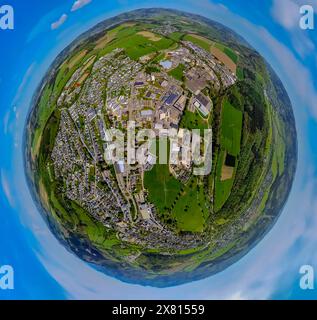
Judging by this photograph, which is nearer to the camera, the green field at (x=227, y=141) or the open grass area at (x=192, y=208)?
the open grass area at (x=192, y=208)

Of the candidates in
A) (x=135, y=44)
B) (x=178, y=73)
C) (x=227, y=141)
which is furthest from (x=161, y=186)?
(x=135, y=44)

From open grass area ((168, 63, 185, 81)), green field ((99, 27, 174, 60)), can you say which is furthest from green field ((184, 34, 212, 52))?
open grass area ((168, 63, 185, 81))

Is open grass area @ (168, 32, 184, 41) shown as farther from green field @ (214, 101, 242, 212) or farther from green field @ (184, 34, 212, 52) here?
green field @ (214, 101, 242, 212)

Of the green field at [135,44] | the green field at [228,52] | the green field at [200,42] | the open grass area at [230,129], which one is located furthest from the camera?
the green field at [228,52]

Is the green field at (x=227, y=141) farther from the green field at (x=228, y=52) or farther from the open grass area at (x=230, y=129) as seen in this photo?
the green field at (x=228, y=52)

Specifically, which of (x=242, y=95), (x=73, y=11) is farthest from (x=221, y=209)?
(x=73, y=11)

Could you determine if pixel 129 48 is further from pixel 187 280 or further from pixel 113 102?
pixel 187 280

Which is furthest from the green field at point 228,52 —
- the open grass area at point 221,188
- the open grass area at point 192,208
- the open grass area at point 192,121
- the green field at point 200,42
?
the open grass area at point 192,208

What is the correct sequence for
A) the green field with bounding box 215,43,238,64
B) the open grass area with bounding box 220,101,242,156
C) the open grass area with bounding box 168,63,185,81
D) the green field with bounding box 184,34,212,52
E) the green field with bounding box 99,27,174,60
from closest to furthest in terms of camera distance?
the open grass area with bounding box 168,63,185,81
the open grass area with bounding box 220,101,242,156
the green field with bounding box 99,27,174,60
the green field with bounding box 184,34,212,52
the green field with bounding box 215,43,238,64

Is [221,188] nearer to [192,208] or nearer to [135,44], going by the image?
[192,208]
